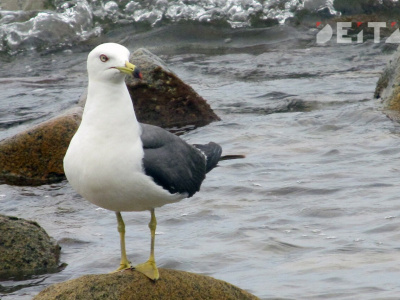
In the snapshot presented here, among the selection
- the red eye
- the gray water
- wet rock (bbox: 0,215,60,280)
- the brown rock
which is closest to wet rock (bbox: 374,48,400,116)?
the brown rock

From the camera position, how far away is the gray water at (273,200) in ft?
19.4

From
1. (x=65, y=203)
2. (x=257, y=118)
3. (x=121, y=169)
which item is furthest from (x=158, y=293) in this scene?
(x=257, y=118)

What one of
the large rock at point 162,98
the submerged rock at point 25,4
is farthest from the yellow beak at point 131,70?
the submerged rock at point 25,4

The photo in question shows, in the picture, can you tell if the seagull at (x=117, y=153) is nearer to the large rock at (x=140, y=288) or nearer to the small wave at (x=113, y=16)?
the large rock at (x=140, y=288)

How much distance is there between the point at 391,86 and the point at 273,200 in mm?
3270

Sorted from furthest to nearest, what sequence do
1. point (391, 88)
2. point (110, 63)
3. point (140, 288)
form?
point (391, 88) < point (140, 288) < point (110, 63)

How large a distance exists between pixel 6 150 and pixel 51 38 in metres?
8.42

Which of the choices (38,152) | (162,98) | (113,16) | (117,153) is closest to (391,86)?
(162,98)

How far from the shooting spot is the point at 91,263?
6.34 m

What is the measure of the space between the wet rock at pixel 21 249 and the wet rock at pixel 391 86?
5145mm

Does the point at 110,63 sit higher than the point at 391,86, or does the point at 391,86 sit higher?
the point at 110,63

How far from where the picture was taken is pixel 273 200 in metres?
7.38

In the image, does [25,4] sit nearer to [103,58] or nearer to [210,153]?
[210,153]

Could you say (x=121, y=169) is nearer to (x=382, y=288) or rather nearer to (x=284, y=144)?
(x=382, y=288)
